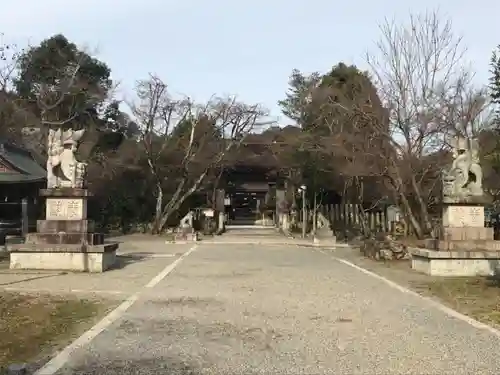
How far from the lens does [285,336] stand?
284 inches

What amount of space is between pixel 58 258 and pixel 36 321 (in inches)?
280

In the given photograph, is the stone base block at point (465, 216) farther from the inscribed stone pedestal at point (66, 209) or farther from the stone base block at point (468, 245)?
the inscribed stone pedestal at point (66, 209)

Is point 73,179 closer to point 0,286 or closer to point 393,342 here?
point 0,286

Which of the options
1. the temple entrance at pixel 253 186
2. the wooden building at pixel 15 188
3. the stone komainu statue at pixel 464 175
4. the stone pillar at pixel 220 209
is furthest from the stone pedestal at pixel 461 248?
the temple entrance at pixel 253 186

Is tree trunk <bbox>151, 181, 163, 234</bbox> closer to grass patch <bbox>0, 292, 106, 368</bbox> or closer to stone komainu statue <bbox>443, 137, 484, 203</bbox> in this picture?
stone komainu statue <bbox>443, 137, 484, 203</bbox>

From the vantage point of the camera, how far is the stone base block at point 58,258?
14797 millimetres

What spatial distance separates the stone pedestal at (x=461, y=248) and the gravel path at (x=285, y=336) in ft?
8.42

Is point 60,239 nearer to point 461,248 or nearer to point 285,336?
point 285,336

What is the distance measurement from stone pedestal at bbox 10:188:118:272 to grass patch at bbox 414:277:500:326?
782 cm

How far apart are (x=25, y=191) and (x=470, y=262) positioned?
2380 centimetres

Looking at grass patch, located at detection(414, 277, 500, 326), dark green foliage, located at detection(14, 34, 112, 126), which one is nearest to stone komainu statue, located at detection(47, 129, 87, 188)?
grass patch, located at detection(414, 277, 500, 326)

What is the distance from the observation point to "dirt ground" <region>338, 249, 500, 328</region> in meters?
9.17

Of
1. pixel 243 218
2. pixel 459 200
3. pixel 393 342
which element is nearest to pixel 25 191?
pixel 459 200

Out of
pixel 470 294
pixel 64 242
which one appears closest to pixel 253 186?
pixel 64 242
